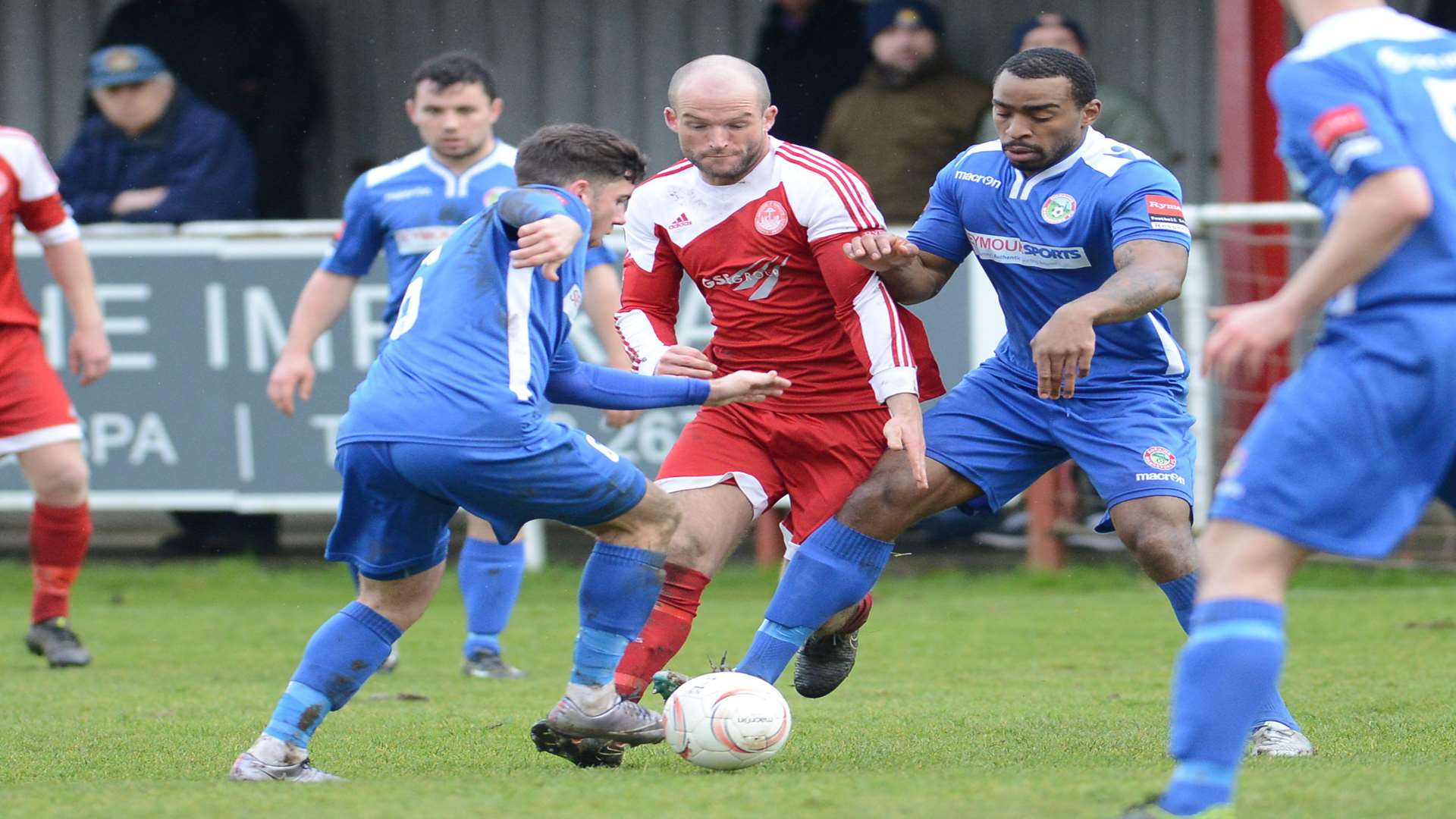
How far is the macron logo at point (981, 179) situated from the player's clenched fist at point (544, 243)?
54.5 inches

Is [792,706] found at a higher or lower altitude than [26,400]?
lower

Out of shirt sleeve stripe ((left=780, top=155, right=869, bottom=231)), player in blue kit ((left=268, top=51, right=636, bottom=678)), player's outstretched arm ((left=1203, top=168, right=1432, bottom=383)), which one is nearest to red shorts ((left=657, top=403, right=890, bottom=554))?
shirt sleeve stripe ((left=780, top=155, right=869, bottom=231))

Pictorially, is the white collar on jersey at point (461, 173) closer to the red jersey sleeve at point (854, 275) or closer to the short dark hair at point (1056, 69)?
the red jersey sleeve at point (854, 275)

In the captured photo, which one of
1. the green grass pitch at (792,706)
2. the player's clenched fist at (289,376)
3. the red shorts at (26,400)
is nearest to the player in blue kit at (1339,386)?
the green grass pitch at (792,706)

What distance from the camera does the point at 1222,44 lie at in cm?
948

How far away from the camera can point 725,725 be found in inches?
179

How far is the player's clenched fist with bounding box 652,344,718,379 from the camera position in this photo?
4949mm

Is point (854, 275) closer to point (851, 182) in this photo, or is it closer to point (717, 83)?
point (851, 182)

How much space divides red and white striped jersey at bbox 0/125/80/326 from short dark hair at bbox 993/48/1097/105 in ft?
12.8

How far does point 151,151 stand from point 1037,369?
6.81m

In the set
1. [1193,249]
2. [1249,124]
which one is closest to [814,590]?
[1193,249]

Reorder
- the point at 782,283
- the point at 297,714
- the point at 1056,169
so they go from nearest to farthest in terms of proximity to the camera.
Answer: the point at 297,714 < the point at 1056,169 < the point at 782,283

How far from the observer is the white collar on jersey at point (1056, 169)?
5004 millimetres

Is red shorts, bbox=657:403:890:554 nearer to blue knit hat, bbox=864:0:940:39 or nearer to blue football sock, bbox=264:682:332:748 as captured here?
blue football sock, bbox=264:682:332:748
